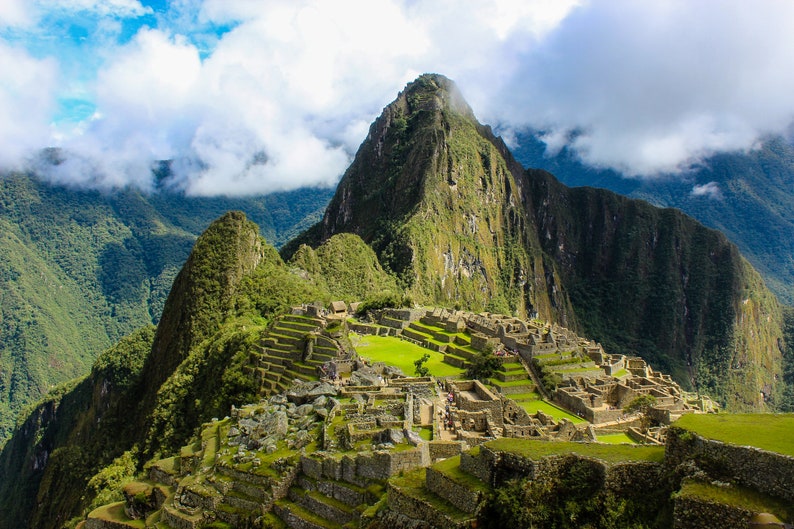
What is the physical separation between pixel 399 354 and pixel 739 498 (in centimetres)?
4609

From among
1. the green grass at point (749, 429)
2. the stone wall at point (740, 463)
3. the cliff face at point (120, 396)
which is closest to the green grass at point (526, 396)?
the cliff face at point (120, 396)

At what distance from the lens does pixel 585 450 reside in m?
13.1

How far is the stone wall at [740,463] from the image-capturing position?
1018 cm

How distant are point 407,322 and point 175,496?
4872cm

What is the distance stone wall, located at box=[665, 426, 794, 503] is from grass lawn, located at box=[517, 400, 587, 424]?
94.9 feet

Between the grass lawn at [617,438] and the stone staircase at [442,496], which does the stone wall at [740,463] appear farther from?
the grass lawn at [617,438]

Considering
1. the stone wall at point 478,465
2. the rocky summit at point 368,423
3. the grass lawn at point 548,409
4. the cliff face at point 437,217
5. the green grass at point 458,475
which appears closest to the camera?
the rocky summit at point 368,423

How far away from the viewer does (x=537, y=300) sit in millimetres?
193500

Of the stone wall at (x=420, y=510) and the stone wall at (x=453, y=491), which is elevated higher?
the stone wall at (x=453, y=491)

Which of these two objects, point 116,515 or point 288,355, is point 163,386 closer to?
point 288,355

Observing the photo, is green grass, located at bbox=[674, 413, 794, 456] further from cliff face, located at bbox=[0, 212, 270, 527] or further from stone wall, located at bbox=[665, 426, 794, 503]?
cliff face, located at bbox=[0, 212, 270, 527]

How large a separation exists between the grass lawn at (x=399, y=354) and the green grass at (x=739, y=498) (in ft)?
118

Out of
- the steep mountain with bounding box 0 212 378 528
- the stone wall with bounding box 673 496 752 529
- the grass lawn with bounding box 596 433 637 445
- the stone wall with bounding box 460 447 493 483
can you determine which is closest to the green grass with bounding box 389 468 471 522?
the stone wall with bounding box 460 447 493 483

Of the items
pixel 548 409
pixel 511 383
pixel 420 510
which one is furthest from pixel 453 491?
pixel 511 383
